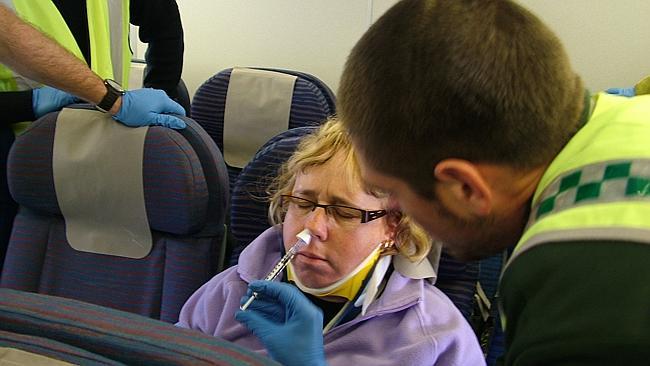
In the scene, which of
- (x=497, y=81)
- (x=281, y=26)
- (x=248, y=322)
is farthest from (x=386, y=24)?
(x=281, y=26)

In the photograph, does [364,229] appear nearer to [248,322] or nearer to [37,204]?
[248,322]

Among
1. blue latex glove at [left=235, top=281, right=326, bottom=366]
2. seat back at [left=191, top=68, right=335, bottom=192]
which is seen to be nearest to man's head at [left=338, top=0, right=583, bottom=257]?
blue latex glove at [left=235, top=281, right=326, bottom=366]

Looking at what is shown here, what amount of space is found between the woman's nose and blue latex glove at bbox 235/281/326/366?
155 millimetres

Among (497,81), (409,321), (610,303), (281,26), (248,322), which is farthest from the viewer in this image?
(281,26)

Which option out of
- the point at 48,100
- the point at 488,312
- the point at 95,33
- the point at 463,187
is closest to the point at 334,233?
the point at 488,312

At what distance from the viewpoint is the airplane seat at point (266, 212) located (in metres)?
1.36

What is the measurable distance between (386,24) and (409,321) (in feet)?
2.25

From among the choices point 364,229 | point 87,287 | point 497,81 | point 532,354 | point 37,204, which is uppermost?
point 497,81

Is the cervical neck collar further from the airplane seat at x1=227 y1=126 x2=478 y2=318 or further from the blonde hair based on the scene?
the airplane seat at x1=227 y1=126 x2=478 y2=318

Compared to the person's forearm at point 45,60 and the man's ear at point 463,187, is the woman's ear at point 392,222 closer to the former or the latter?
the man's ear at point 463,187

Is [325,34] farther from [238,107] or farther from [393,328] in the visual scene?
[393,328]

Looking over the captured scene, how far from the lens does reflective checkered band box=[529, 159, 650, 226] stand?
1.68ft

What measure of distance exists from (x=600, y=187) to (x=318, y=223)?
733mm

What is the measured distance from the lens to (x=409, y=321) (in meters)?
1.19
